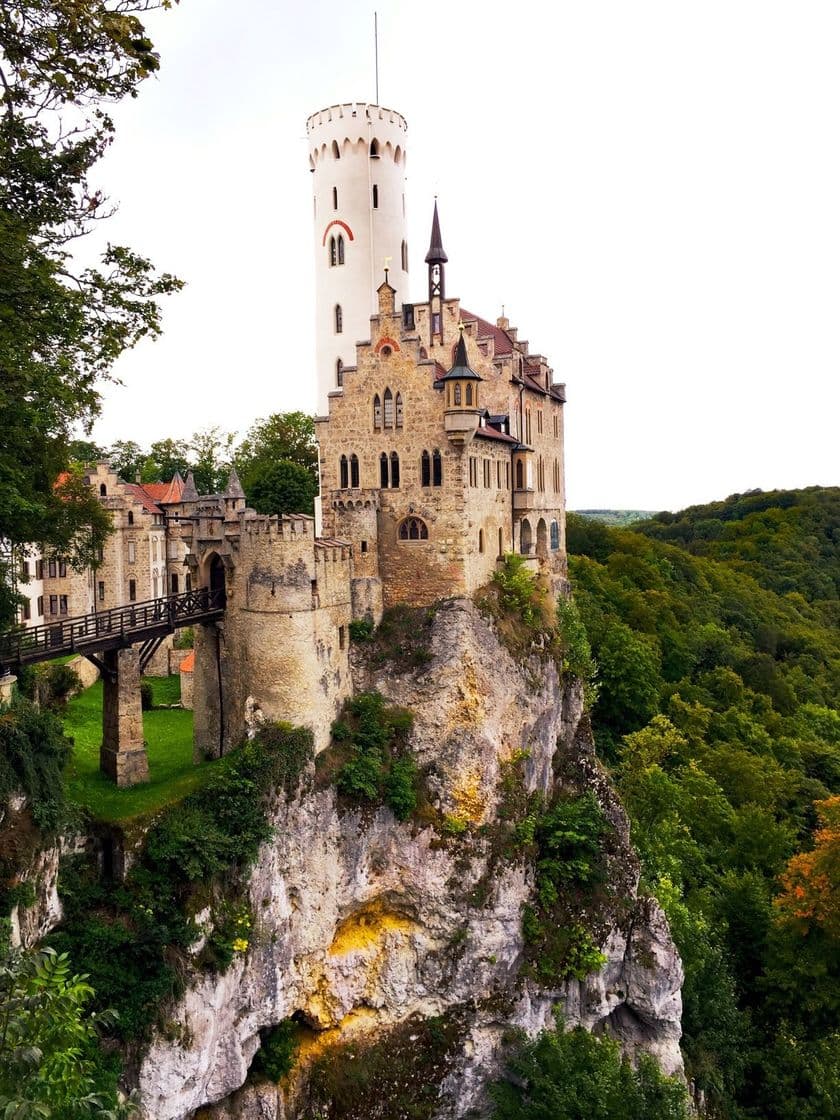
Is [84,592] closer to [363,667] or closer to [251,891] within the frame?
[363,667]

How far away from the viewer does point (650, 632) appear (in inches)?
2783

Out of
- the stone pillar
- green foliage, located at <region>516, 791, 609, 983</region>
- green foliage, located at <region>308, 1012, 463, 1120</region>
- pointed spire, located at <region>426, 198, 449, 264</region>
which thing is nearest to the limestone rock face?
green foliage, located at <region>308, 1012, 463, 1120</region>

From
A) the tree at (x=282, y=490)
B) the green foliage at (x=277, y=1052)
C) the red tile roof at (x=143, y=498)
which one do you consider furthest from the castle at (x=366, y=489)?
the red tile roof at (x=143, y=498)

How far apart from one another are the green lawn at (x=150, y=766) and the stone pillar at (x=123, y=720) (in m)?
0.47

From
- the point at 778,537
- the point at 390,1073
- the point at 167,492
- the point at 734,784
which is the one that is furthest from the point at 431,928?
the point at 778,537

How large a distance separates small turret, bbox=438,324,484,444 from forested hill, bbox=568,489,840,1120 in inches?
875

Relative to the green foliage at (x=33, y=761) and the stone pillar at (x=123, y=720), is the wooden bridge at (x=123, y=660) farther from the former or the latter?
the green foliage at (x=33, y=761)

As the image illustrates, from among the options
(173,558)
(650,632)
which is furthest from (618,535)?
(173,558)

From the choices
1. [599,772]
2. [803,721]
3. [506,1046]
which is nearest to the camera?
[506,1046]

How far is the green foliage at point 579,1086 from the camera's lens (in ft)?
93.0

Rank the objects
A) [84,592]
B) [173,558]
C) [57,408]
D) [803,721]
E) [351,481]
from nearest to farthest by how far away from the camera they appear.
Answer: [57,408] → [351,481] → [84,592] → [173,558] → [803,721]

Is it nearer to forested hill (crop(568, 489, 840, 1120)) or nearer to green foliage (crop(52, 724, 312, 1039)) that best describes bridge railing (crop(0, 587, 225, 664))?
green foliage (crop(52, 724, 312, 1039))

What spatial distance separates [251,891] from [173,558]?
1297 inches

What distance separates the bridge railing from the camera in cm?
2502
